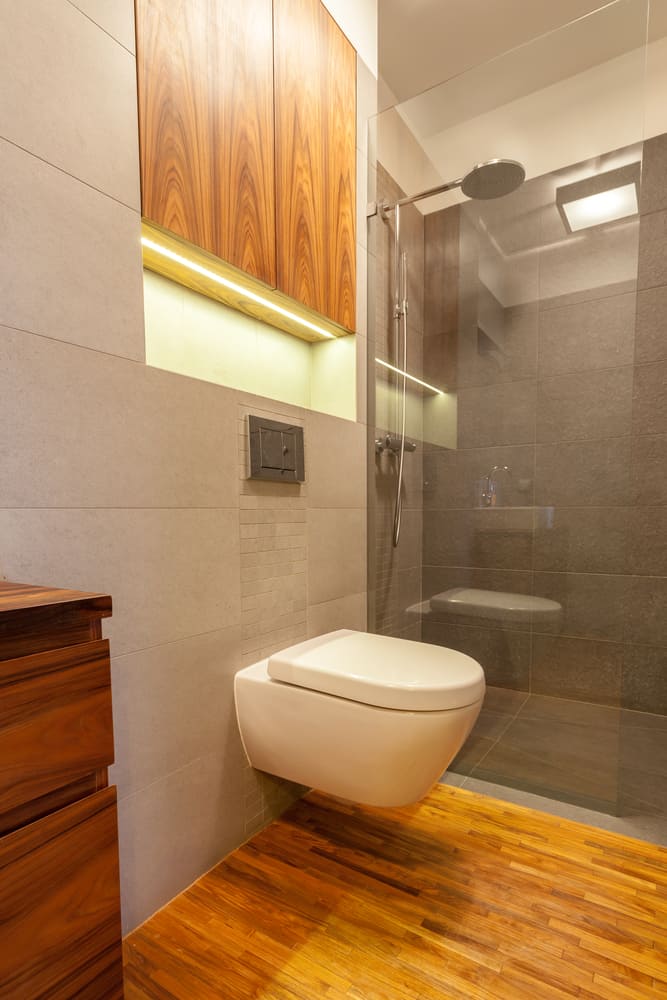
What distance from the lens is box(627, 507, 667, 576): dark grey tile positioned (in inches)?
77.7

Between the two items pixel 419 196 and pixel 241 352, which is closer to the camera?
pixel 241 352

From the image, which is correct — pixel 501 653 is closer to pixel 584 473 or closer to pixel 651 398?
pixel 584 473

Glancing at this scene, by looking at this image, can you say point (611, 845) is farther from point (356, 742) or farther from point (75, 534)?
point (75, 534)

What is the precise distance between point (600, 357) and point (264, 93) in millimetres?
1198

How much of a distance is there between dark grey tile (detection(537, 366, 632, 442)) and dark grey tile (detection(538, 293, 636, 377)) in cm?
4

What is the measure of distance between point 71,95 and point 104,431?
576mm

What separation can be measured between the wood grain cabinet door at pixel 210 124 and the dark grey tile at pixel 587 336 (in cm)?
86

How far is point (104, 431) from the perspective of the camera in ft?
3.05

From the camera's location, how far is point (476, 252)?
161 centimetres

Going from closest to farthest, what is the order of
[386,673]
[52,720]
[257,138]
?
[52,720]
[386,673]
[257,138]

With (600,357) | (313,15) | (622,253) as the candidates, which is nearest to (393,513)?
(600,357)

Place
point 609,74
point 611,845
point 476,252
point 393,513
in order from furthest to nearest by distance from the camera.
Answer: point 393,513 < point 476,252 < point 609,74 < point 611,845

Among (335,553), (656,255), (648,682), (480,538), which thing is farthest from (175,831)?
(656,255)

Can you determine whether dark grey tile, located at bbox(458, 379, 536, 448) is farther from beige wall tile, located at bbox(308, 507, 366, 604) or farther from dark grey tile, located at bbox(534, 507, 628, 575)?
beige wall tile, located at bbox(308, 507, 366, 604)
